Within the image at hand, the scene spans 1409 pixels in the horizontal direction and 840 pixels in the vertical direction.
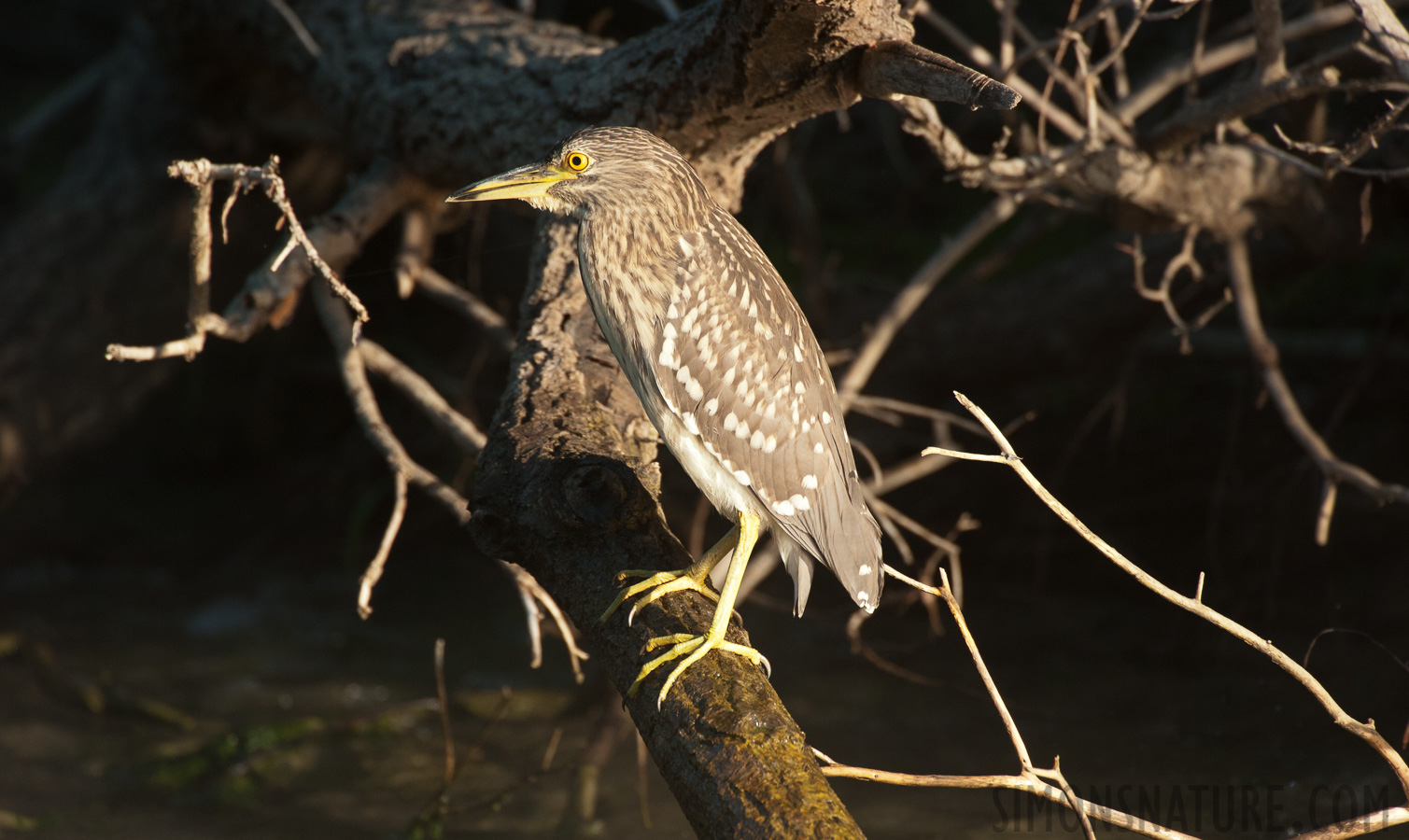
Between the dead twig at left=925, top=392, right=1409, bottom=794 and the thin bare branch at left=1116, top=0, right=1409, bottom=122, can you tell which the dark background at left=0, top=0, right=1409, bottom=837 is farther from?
the dead twig at left=925, top=392, right=1409, bottom=794

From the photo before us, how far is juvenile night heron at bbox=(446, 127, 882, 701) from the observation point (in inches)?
94.7

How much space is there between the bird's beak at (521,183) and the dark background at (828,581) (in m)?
0.60

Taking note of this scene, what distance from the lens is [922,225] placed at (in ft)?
20.2

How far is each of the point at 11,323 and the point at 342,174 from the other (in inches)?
59.8

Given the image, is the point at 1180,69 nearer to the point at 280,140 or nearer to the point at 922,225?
the point at 922,225

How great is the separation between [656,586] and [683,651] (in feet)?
0.84

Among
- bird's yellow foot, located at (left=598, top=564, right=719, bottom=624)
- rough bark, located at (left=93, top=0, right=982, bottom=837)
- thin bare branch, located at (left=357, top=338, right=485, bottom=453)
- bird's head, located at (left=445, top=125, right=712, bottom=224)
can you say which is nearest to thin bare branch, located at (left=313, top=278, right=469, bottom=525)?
thin bare branch, located at (left=357, top=338, right=485, bottom=453)

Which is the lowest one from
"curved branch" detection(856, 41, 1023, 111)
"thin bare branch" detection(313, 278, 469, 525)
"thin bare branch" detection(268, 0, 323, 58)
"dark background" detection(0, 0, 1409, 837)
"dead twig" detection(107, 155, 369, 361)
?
"dark background" detection(0, 0, 1409, 837)

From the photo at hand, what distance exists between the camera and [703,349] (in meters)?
2.41

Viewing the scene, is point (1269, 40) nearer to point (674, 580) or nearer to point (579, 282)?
point (579, 282)

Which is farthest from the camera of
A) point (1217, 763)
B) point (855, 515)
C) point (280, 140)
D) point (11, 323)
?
point (280, 140)

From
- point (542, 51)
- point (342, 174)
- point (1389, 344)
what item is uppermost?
point (542, 51)

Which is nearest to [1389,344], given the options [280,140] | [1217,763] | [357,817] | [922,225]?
[1217,763]

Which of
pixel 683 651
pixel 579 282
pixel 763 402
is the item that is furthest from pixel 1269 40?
pixel 683 651
